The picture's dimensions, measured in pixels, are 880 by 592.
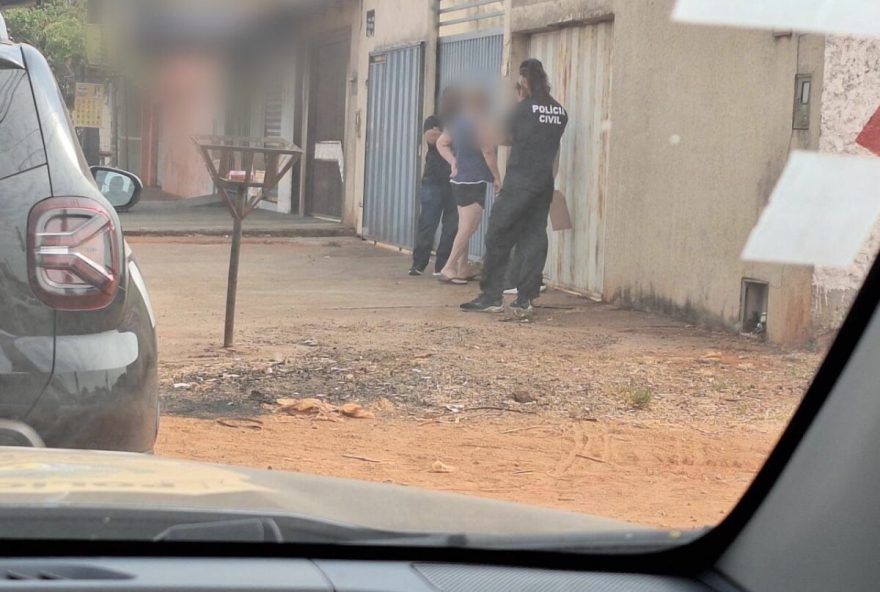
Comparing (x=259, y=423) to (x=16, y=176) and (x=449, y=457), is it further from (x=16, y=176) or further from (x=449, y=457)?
(x=16, y=176)

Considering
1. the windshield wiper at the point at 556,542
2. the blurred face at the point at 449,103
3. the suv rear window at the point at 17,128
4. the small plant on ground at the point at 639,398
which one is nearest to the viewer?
the windshield wiper at the point at 556,542

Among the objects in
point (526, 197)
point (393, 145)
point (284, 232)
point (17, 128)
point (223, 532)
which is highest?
point (17, 128)

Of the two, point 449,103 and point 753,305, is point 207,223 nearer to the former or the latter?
point 449,103

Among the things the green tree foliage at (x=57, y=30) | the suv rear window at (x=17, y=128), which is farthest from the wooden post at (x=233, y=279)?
the green tree foliage at (x=57, y=30)

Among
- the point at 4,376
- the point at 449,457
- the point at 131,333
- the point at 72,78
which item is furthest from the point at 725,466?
the point at 72,78

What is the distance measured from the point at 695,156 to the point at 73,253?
6531mm

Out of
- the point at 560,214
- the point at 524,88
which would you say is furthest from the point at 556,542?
the point at 560,214

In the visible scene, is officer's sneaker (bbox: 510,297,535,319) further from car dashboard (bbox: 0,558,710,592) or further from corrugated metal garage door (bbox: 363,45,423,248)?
car dashboard (bbox: 0,558,710,592)

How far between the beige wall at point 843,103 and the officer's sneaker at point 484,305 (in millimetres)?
2701

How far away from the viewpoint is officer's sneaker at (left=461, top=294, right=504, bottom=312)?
9.95 metres

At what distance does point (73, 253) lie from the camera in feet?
11.0

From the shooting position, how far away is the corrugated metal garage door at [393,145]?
14.7m

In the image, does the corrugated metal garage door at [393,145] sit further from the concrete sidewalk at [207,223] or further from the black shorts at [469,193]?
the black shorts at [469,193]

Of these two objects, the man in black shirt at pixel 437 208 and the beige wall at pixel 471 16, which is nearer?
the man in black shirt at pixel 437 208
